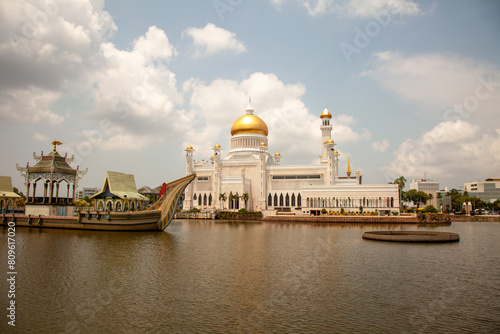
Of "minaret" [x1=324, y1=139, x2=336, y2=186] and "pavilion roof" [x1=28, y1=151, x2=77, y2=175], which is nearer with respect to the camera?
"pavilion roof" [x1=28, y1=151, x2=77, y2=175]

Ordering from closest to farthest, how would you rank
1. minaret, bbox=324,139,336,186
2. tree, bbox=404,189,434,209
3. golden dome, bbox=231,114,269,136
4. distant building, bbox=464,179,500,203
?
minaret, bbox=324,139,336,186
golden dome, bbox=231,114,269,136
tree, bbox=404,189,434,209
distant building, bbox=464,179,500,203

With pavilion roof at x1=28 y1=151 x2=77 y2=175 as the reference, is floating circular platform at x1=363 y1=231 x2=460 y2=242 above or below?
below

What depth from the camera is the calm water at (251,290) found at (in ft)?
36.2

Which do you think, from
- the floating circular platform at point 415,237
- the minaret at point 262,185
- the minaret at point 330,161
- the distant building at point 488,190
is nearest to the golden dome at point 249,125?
the minaret at point 262,185

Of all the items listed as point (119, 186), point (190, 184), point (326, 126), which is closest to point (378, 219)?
point (326, 126)

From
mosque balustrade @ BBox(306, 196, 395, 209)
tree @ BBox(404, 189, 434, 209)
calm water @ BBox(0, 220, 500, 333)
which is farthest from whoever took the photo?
tree @ BBox(404, 189, 434, 209)

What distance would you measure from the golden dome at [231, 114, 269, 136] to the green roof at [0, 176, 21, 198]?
142 feet

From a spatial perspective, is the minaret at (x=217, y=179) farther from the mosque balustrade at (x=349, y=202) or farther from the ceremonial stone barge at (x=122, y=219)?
the ceremonial stone barge at (x=122, y=219)

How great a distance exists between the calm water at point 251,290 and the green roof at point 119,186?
13.5 meters

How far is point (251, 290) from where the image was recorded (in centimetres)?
1446

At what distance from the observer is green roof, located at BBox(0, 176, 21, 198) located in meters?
43.1

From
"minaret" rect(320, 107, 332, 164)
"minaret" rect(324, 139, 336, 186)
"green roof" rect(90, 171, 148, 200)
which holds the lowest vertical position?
"green roof" rect(90, 171, 148, 200)

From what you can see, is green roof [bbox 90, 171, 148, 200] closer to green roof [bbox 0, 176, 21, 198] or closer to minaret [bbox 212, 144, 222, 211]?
green roof [bbox 0, 176, 21, 198]

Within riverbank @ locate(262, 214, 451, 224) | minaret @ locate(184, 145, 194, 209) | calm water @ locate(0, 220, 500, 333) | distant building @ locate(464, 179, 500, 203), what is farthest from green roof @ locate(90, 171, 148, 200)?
distant building @ locate(464, 179, 500, 203)
